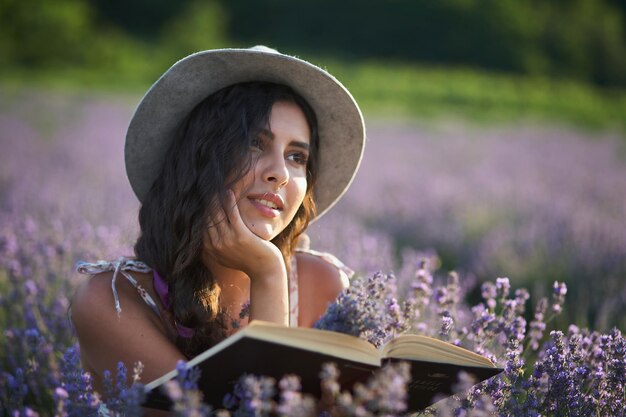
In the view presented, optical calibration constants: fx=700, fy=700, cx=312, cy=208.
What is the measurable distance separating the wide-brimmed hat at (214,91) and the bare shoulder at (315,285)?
1.21 feet

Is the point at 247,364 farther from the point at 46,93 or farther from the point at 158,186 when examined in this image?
the point at 46,93

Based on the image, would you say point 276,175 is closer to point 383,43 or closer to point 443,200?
point 443,200

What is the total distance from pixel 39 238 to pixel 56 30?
31633 millimetres

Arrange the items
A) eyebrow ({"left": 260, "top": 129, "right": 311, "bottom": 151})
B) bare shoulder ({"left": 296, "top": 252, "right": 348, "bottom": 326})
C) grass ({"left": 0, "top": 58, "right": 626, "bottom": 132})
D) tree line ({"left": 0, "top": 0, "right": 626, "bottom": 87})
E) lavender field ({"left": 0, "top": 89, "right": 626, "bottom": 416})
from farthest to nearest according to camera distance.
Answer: tree line ({"left": 0, "top": 0, "right": 626, "bottom": 87}) → grass ({"left": 0, "top": 58, "right": 626, "bottom": 132}) → bare shoulder ({"left": 296, "top": 252, "right": 348, "bottom": 326}) → eyebrow ({"left": 260, "top": 129, "right": 311, "bottom": 151}) → lavender field ({"left": 0, "top": 89, "right": 626, "bottom": 416})

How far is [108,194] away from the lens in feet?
19.2

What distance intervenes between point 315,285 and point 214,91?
0.71 m

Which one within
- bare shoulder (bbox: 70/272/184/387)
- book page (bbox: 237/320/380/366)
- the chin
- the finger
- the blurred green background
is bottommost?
bare shoulder (bbox: 70/272/184/387)

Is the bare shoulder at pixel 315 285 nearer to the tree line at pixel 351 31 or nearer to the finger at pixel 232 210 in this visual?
the finger at pixel 232 210

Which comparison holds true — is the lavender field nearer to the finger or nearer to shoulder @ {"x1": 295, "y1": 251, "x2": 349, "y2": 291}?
shoulder @ {"x1": 295, "y1": 251, "x2": 349, "y2": 291}

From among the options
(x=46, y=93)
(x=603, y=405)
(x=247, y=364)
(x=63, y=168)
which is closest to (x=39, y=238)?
(x=247, y=364)

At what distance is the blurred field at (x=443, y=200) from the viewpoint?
4141mm

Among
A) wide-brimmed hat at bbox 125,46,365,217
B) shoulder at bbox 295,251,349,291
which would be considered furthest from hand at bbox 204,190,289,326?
shoulder at bbox 295,251,349,291

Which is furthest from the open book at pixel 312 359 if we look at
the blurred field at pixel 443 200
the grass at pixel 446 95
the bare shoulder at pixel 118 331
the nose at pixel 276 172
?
the grass at pixel 446 95

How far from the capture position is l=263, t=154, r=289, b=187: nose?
6.15ft
